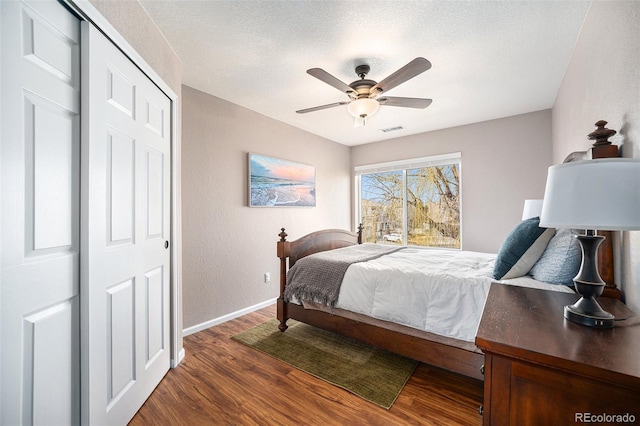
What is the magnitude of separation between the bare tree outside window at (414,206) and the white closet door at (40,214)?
13.9 ft

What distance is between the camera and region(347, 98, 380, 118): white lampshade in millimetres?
2289

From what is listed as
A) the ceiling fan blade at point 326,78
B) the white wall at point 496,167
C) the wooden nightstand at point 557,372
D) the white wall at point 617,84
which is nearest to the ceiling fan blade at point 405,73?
the ceiling fan blade at point 326,78

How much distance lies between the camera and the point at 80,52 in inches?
48.8

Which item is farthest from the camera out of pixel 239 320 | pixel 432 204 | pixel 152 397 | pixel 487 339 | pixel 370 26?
pixel 432 204

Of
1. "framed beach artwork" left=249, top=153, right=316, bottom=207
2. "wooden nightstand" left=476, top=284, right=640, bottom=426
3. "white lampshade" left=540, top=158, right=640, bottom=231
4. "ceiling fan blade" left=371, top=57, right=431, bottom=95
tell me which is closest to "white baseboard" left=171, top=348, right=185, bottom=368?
"framed beach artwork" left=249, top=153, right=316, bottom=207

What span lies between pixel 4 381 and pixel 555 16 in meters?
3.33

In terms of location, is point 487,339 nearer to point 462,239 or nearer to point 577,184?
point 577,184

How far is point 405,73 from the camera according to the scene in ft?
6.21

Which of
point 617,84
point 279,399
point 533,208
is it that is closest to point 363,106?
point 617,84

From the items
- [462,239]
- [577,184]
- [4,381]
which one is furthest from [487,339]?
[462,239]

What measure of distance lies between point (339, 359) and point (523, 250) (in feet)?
5.13

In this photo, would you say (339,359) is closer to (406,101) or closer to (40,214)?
(40,214)

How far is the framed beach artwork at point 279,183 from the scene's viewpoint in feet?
11.0

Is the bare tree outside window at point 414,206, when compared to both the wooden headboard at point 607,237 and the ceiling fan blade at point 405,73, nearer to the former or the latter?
the ceiling fan blade at point 405,73
